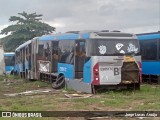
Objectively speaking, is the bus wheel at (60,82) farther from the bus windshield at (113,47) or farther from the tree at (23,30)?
the tree at (23,30)

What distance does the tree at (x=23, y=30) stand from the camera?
5841cm

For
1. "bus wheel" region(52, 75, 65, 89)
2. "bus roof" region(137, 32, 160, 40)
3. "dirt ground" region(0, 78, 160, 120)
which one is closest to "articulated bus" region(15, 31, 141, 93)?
"bus wheel" region(52, 75, 65, 89)

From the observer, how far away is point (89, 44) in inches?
714

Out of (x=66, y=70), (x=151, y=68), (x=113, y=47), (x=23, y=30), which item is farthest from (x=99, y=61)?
(x=23, y=30)

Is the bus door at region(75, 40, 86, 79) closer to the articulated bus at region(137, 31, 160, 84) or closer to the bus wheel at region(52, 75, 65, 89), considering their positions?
the bus wheel at region(52, 75, 65, 89)

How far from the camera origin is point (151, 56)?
24672mm

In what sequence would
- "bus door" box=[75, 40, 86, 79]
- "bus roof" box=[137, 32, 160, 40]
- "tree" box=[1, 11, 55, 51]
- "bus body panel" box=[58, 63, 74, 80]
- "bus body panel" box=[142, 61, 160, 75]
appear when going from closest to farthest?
"bus door" box=[75, 40, 86, 79]
"bus body panel" box=[58, 63, 74, 80]
"bus body panel" box=[142, 61, 160, 75]
"bus roof" box=[137, 32, 160, 40]
"tree" box=[1, 11, 55, 51]

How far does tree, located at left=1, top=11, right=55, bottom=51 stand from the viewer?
192 ft

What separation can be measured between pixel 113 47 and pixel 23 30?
41.7 meters

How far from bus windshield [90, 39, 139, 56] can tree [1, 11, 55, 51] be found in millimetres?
39757

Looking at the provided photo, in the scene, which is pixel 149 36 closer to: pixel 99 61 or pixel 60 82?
pixel 60 82

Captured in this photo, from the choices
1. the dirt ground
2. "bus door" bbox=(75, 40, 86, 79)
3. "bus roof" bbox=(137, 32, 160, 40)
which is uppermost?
"bus roof" bbox=(137, 32, 160, 40)

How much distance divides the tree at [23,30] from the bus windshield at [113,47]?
39757mm

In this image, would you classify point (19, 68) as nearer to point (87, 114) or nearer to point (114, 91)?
point (114, 91)
